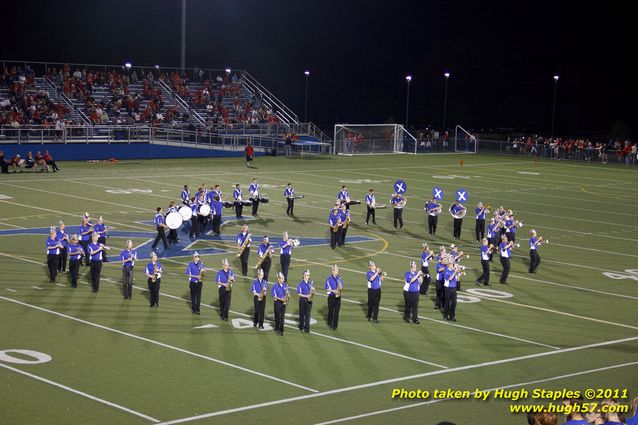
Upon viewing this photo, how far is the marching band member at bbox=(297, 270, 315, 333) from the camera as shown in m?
19.0

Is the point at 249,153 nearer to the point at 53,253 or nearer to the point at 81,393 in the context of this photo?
the point at 53,253

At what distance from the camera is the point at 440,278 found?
2150 cm

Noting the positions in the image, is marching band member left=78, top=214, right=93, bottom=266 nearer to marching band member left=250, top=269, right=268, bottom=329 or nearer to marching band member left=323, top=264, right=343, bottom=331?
marching band member left=250, top=269, right=268, bottom=329

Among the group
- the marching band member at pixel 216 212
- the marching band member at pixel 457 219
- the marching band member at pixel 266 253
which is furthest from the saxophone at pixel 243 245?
the marching band member at pixel 457 219

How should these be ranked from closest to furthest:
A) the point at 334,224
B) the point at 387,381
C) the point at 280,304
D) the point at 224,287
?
1. the point at 387,381
2. the point at 280,304
3. the point at 224,287
4. the point at 334,224

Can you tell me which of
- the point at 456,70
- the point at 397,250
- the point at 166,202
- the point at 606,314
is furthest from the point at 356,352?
the point at 456,70

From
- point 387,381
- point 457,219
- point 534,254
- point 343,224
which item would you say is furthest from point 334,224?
point 387,381

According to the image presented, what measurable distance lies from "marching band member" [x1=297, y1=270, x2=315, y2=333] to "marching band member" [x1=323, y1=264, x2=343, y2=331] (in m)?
0.46

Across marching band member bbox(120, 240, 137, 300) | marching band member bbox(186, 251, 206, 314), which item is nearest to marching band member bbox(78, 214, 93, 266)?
marching band member bbox(120, 240, 137, 300)

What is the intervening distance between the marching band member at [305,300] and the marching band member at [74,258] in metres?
5.83

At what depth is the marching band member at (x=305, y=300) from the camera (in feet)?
62.3

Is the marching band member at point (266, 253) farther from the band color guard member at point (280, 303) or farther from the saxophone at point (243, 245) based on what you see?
the band color guard member at point (280, 303)

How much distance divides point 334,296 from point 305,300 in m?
0.72

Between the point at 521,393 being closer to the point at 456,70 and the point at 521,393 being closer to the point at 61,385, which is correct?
the point at 61,385
